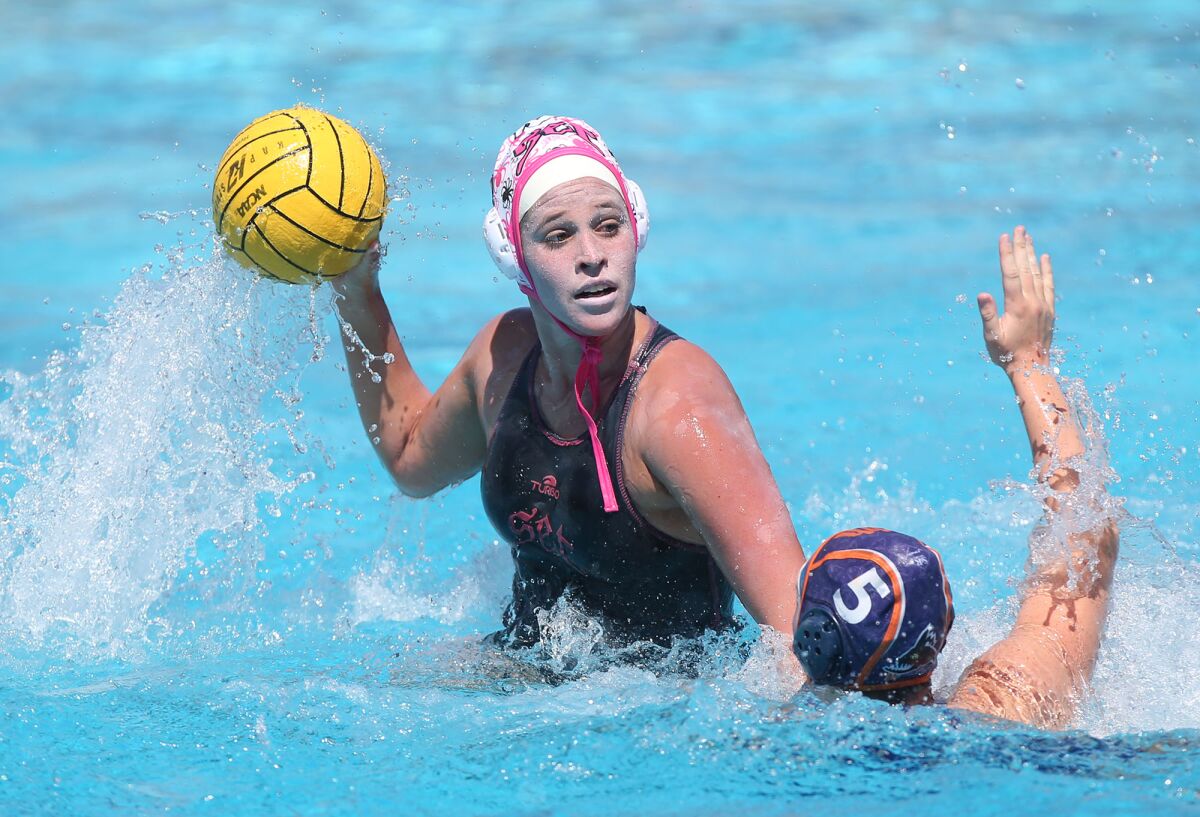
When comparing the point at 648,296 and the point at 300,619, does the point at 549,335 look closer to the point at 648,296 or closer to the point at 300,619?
the point at 300,619

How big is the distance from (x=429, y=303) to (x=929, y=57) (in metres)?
4.74

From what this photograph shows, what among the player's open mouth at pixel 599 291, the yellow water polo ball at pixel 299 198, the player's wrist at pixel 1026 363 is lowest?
the player's wrist at pixel 1026 363

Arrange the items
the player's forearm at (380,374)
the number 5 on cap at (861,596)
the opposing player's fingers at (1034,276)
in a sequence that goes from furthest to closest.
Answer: the player's forearm at (380,374) < the opposing player's fingers at (1034,276) < the number 5 on cap at (861,596)

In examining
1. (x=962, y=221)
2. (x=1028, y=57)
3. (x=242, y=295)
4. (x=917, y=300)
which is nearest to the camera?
(x=242, y=295)

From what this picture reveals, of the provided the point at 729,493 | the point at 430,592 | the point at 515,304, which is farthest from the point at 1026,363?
the point at 515,304

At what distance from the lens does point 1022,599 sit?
10.0 ft

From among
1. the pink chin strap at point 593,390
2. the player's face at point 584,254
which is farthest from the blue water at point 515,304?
the player's face at point 584,254

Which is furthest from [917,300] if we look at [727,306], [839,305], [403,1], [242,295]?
[403,1]

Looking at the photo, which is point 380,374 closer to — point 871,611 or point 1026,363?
point 1026,363

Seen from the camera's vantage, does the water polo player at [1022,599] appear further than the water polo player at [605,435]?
No

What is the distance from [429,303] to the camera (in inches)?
311

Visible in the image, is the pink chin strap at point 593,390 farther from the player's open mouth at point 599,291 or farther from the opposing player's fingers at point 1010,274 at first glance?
the opposing player's fingers at point 1010,274

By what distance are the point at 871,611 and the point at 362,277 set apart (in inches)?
75.3

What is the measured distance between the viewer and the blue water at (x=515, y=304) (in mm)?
2945
